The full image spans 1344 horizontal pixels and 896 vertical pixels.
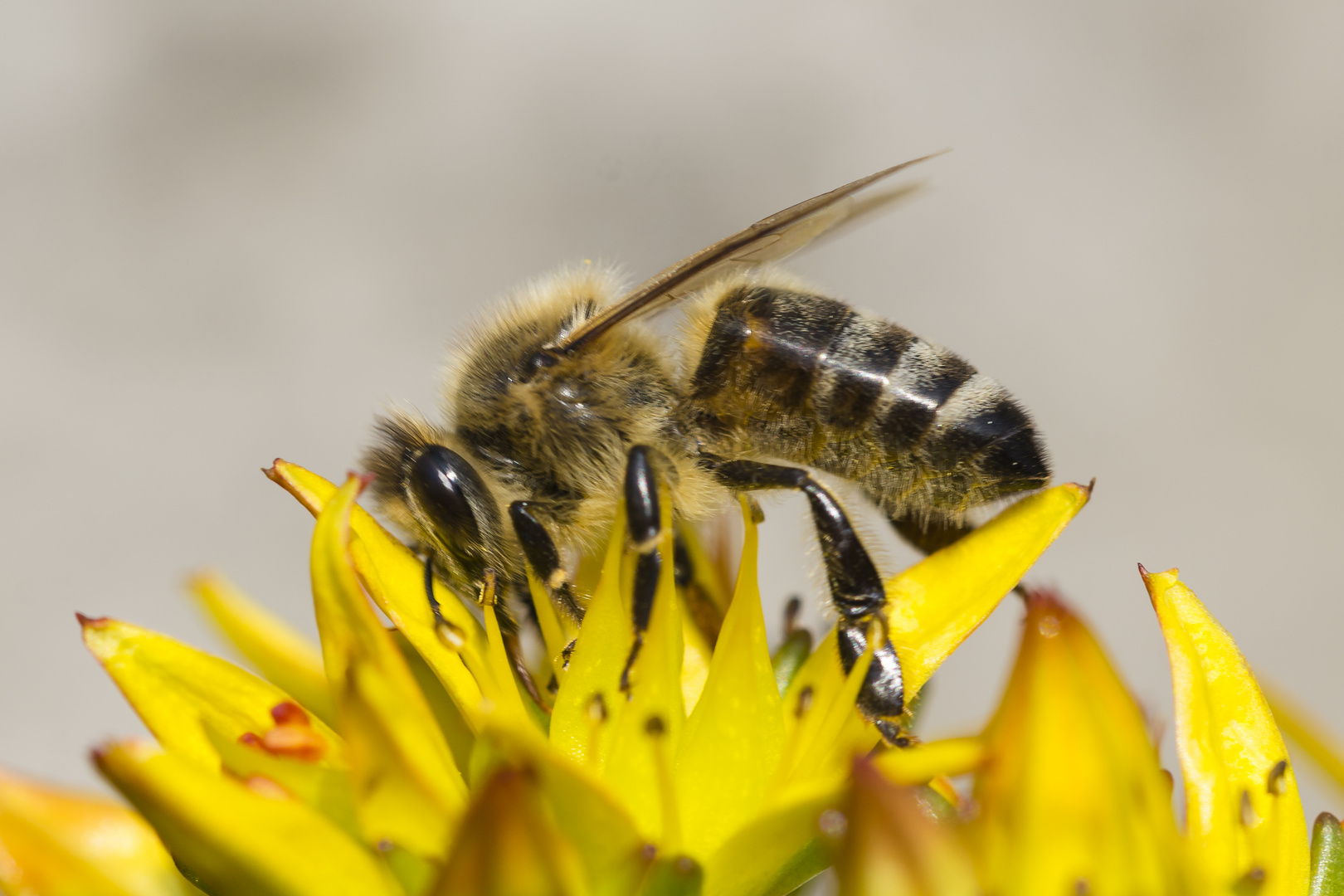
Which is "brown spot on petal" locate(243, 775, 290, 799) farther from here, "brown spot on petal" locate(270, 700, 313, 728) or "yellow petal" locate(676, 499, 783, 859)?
"yellow petal" locate(676, 499, 783, 859)

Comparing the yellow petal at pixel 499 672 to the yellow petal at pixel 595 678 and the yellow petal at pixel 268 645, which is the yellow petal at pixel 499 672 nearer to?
the yellow petal at pixel 595 678

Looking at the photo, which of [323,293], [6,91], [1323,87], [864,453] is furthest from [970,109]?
[864,453]

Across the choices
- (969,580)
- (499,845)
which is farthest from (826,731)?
(499,845)

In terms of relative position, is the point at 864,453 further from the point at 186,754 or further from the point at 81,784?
the point at 81,784

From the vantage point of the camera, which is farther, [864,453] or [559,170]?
[559,170]

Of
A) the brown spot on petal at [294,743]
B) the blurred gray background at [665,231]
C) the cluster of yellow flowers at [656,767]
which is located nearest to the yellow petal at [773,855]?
the cluster of yellow flowers at [656,767]
